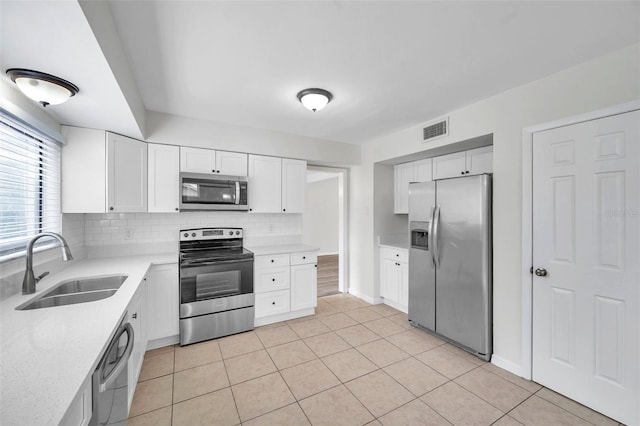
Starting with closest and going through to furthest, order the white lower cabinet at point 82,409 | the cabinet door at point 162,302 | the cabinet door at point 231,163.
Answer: the white lower cabinet at point 82,409
the cabinet door at point 162,302
the cabinet door at point 231,163

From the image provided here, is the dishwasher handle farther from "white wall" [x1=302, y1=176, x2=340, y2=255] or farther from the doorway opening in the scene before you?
"white wall" [x1=302, y1=176, x2=340, y2=255]

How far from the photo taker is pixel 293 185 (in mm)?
3795

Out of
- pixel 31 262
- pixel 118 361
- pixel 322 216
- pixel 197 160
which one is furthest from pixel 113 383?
pixel 322 216

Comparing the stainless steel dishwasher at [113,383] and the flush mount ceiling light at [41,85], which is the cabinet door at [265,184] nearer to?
the flush mount ceiling light at [41,85]

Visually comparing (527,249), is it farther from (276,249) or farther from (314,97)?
(276,249)

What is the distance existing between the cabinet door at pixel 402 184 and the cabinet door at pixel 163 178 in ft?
9.92

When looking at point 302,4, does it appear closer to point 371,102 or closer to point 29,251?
point 371,102

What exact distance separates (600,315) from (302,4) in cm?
281

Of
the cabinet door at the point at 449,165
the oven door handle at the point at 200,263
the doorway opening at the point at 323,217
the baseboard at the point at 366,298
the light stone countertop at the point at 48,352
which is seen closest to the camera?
the light stone countertop at the point at 48,352

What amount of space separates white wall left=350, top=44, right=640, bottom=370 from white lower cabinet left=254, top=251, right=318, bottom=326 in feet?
6.89

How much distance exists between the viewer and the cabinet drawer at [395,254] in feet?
12.0

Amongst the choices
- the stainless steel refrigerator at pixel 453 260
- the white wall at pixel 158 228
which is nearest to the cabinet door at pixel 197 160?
the white wall at pixel 158 228

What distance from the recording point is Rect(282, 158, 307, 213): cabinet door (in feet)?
12.3

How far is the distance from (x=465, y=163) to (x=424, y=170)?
589 millimetres
